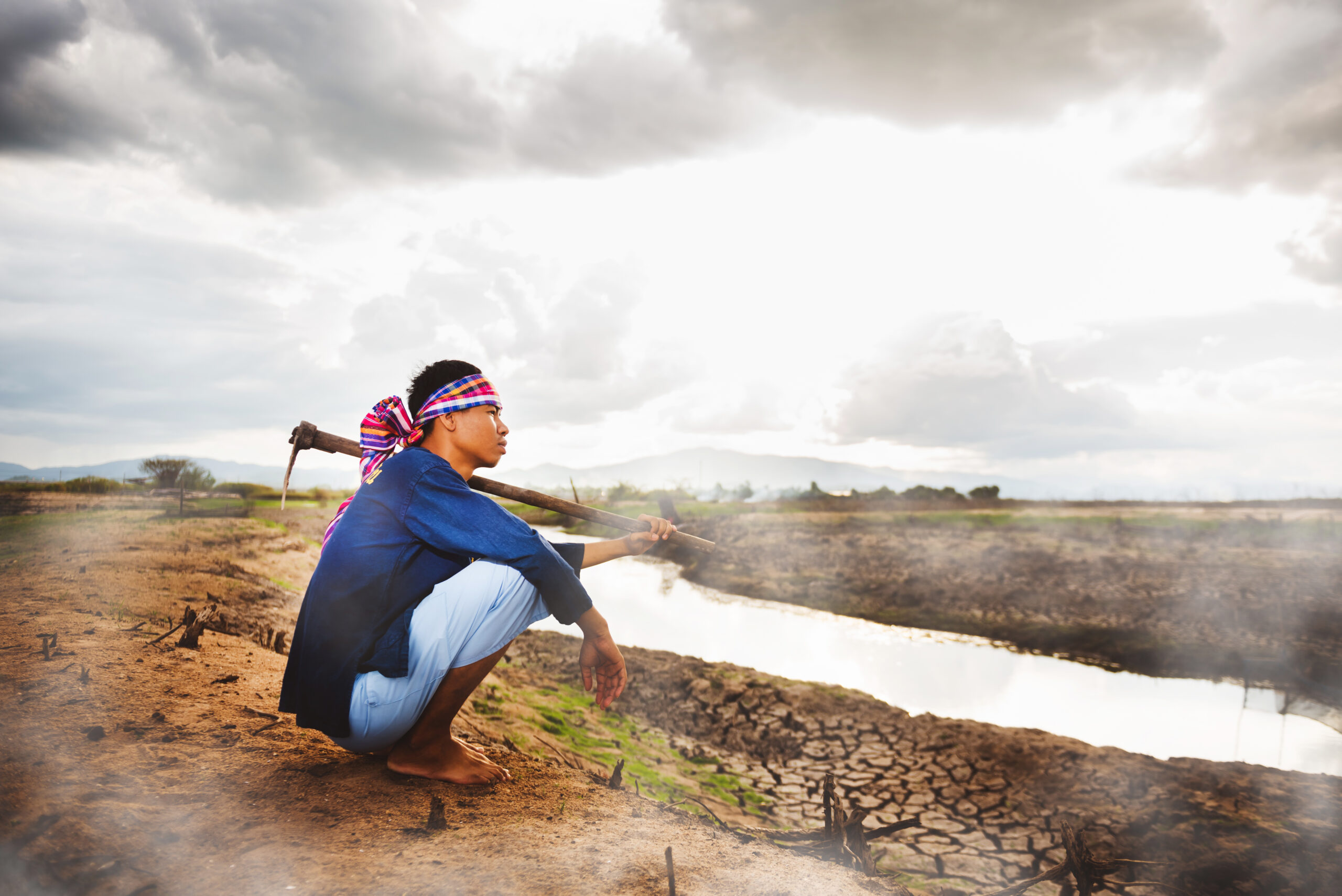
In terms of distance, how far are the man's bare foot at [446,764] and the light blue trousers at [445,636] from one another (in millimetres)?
308

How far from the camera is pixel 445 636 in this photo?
2328mm

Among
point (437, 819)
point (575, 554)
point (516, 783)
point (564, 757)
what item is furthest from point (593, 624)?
point (564, 757)

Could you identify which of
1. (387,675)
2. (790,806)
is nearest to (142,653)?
(387,675)

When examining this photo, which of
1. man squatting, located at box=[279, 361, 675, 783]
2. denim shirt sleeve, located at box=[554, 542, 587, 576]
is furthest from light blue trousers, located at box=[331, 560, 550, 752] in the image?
denim shirt sleeve, located at box=[554, 542, 587, 576]

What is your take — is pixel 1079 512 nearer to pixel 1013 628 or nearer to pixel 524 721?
pixel 1013 628

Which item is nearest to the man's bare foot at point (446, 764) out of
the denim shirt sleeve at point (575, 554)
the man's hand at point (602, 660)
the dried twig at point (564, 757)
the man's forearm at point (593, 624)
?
the man's hand at point (602, 660)

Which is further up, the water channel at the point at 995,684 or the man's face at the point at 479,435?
the man's face at the point at 479,435

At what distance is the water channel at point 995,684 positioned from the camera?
656 cm

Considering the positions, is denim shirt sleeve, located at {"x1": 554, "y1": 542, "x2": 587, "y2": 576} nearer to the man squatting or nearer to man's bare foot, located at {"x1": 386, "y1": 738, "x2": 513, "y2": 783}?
the man squatting

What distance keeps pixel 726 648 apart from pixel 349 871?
8.23 meters

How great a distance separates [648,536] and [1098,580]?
45.4ft

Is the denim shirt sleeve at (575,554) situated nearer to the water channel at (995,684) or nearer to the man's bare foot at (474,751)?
the man's bare foot at (474,751)

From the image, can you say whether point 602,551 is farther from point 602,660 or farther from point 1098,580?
point 1098,580

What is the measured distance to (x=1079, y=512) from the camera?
798 inches
